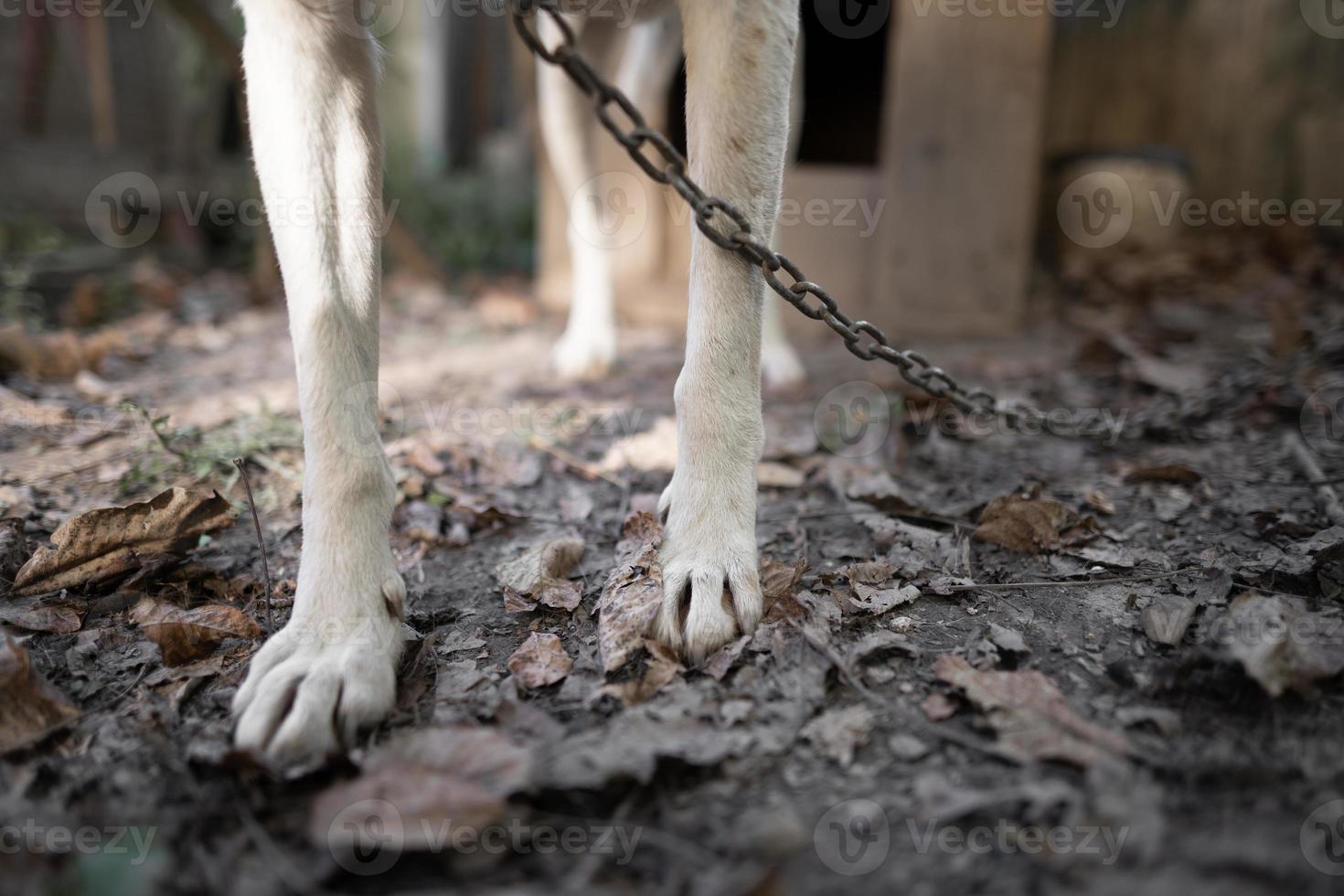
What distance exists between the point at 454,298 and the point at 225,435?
2828 mm

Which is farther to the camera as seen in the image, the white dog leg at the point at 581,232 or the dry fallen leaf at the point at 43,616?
the white dog leg at the point at 581,232

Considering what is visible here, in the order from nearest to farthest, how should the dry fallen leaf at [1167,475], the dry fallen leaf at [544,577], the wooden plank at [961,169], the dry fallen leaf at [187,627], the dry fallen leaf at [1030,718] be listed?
the dry fallen leaf at [1030,718], the dry fallen leaf at [187,627], the dry fallen leaf at [544,577], the dry fallen leaf at [1167,475], the wooden plank at [961,169]

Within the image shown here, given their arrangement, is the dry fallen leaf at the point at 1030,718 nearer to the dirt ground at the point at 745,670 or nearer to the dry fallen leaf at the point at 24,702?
the dirt ground at the point at 745,670

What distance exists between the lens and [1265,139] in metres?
5.57

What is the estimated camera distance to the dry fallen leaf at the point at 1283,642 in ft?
4.26

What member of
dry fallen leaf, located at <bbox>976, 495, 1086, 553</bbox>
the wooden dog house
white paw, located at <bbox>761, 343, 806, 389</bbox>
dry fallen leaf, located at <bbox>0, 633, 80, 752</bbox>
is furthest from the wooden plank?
dry fallen leaf, located at <bbox>0, 633, 80, 752</bbox>

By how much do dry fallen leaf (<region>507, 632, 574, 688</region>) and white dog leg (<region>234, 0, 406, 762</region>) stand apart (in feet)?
0.70

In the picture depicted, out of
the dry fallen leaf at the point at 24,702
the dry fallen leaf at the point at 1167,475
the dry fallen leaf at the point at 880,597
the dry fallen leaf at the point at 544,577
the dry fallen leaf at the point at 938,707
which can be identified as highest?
the dry fallen leaf at the point at 1167,475

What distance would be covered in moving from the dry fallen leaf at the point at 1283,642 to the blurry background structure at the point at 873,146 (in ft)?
10.1

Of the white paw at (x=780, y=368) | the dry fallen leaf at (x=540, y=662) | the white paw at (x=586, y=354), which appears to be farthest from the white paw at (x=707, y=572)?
the white paw at (x=586, y=354)

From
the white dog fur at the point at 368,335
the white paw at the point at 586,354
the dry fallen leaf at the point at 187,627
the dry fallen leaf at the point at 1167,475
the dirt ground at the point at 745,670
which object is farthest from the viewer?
the white paw at the point at 586,354

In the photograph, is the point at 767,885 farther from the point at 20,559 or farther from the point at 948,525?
the point at 20,559

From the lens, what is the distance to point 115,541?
1842 millimetres

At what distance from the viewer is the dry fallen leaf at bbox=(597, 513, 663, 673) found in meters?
1.52
